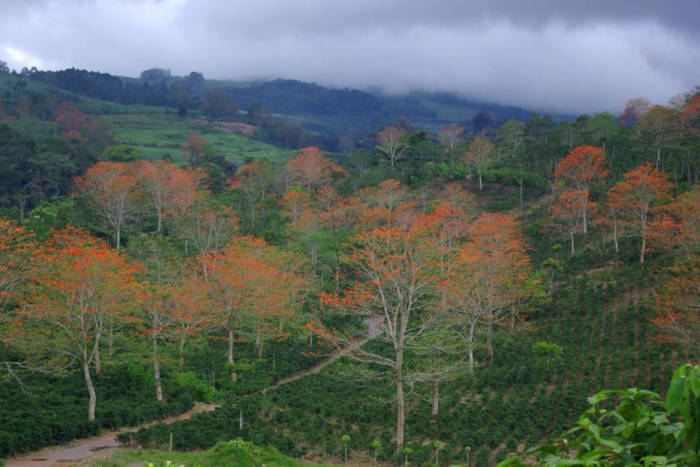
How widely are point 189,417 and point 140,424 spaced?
1.58 meters

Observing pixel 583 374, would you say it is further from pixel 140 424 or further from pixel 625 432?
pixel 625 432

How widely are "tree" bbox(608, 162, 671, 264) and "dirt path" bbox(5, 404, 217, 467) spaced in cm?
2644

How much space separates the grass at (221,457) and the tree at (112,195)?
23.6m

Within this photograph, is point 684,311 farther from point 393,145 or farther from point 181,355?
point 393,145

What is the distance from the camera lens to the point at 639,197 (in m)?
28.9

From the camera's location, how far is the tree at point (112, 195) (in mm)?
35438

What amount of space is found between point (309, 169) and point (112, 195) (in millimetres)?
17401

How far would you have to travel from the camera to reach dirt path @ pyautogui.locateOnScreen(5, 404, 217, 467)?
1327 centimetres

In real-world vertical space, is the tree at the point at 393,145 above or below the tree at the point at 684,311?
above

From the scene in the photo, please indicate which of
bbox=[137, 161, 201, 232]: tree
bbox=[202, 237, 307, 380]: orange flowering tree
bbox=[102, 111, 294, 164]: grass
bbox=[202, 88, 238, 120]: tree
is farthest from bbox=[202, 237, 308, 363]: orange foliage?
bbox=[202, 88, 238, 120]: tree

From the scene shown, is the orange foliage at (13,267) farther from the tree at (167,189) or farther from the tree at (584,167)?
the tree at (584,167)

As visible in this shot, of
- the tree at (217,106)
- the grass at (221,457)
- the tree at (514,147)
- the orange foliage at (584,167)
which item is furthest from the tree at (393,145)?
the tree at (217,106)

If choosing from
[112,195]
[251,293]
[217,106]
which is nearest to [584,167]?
[251,293]

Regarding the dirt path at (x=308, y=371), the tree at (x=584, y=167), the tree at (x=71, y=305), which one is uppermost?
the tree at (x=584, y=167)
